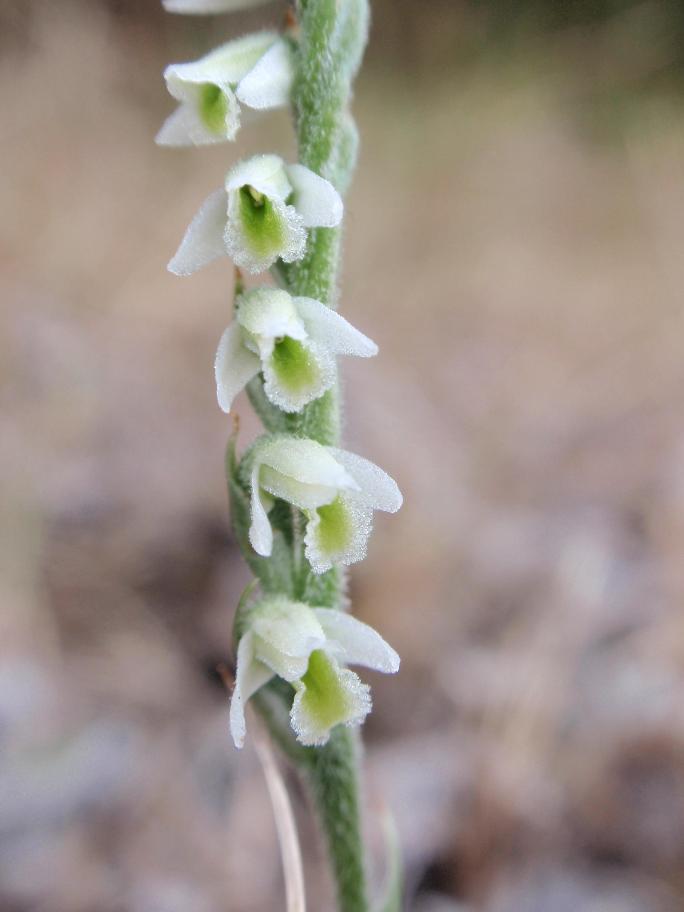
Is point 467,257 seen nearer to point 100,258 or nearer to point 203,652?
point 100,258

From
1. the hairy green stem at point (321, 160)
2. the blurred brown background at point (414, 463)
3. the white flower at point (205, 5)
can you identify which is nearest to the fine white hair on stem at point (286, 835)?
the hairy green stem at point (321, 160)

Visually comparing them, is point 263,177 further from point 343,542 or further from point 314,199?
point 343,542

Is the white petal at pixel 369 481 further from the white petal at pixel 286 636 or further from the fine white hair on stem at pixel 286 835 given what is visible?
the fine white hair on stem at pixel 286 835

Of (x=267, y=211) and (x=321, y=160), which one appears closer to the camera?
(x=267, y=211)

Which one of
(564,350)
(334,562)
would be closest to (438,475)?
(564,350)

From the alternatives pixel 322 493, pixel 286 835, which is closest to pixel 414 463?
pixel 286 835
